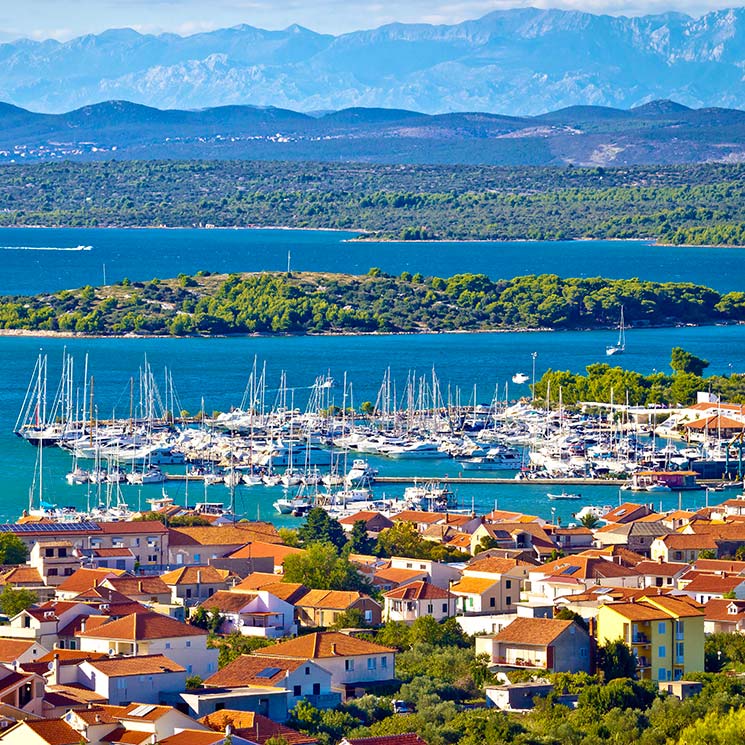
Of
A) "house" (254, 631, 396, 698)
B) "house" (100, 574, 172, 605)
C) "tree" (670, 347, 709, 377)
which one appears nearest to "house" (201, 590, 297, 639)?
"house" (100, 574, 172, 605)

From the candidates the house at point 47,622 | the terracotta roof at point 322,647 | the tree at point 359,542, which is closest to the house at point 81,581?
the house at point 47,622

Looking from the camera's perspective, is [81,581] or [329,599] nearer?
[329,599]

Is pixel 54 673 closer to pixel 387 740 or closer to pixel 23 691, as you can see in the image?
pixel 23 691

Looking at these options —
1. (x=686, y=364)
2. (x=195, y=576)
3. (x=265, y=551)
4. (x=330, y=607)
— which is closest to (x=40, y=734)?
(x=330, y=607)

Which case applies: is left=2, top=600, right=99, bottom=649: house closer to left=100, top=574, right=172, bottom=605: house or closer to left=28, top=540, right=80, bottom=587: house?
left=100, top=574, right=172, bottom=605: house

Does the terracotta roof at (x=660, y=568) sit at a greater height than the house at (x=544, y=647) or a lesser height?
lesser

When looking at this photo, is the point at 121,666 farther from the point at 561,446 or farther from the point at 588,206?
the point at 588,206

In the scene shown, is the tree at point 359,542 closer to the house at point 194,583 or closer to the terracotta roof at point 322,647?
the house at point 194,583
